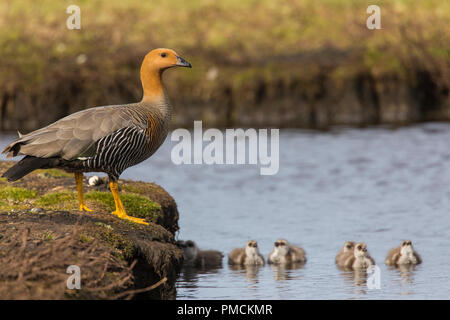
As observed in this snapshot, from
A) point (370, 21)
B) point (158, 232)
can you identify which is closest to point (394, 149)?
point (370, 21)

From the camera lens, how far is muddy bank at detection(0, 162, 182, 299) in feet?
23.8

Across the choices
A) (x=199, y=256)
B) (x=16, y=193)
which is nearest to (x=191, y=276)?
(x=199, y=256)

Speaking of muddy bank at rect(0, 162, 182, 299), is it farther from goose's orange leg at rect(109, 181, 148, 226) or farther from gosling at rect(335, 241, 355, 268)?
gosling at rect(335, 241, 355, 268)

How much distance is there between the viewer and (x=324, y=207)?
16.3 meters

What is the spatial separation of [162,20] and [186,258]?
2054 centimetres

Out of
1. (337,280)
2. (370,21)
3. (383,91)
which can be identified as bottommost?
(337,280)

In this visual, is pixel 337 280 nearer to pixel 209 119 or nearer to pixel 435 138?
pixel 435 138

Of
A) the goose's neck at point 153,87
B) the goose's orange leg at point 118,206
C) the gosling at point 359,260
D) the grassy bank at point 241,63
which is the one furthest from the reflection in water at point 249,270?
the grassy bank at point 241,63

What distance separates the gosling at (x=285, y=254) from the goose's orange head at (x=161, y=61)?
9.96ft

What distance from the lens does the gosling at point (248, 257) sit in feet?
40.2

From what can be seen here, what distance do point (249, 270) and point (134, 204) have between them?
200 centimetres

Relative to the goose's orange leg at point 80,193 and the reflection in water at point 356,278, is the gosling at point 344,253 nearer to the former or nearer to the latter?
the reflection in water at point 356,278

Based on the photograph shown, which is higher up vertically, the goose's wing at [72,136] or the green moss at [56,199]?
the goose's wing at [72,136]

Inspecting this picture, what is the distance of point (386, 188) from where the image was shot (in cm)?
1805
